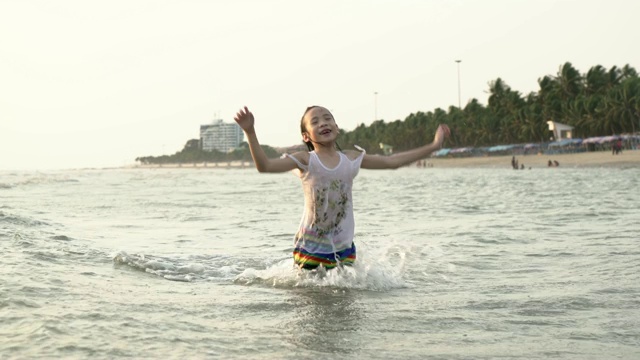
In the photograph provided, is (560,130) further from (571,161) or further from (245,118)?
(245,118)

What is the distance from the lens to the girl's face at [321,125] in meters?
5.77

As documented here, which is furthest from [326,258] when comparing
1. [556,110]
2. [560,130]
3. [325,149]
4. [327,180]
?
[556,110]

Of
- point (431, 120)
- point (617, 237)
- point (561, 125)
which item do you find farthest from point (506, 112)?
point (617, 237)

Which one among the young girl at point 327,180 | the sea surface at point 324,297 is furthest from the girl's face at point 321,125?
the sea surface at point 324,297

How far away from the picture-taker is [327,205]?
5.92 metres

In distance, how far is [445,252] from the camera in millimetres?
9047

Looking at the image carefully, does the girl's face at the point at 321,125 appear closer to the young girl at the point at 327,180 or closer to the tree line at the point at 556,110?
the young girl at the point at 327,180

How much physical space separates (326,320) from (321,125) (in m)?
1.60

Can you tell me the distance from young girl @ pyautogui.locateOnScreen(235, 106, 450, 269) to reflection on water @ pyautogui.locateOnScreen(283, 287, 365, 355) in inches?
12.0

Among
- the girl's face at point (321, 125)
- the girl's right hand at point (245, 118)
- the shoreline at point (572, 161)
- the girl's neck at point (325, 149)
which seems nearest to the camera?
the girl's right hand at point (245, 118)

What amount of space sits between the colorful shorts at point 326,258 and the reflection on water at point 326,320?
8.1 inches

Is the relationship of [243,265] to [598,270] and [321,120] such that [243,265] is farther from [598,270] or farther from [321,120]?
[598,270]

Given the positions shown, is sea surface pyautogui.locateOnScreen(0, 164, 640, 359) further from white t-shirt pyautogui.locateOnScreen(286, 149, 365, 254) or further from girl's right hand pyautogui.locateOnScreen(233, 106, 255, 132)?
girl's right hand pyautogui.locateOnScreen(233, 106, 255, 132)

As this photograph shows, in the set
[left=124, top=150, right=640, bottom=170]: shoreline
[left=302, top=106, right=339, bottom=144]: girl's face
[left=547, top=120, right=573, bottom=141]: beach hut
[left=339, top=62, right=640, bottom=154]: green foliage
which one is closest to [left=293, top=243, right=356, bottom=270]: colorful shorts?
[left=302, top=106, right=339, bottom=144]: girl's face
